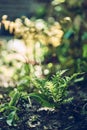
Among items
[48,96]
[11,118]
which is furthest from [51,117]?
[11,118]

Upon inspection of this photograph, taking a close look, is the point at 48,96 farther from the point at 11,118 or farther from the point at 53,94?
the point at 11,118

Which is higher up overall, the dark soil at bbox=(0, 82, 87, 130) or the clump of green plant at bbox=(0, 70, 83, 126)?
the clump of green plant at bbox=(0, 70, 83, 126)

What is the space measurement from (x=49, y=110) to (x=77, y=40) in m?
1.91

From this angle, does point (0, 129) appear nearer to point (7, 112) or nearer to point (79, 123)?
point (7, 112)

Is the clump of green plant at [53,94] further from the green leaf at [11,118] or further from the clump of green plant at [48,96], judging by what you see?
the green leaf at [11,118]

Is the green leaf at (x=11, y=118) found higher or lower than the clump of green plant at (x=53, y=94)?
lower

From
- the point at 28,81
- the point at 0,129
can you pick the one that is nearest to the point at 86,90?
the point at 28,81

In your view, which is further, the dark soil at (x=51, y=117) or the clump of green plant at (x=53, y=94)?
the clump of green plant at (x=53, y=94)

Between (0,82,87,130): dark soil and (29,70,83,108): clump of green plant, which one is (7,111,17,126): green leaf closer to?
(0,82,87,130): dark soil

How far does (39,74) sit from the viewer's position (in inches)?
190

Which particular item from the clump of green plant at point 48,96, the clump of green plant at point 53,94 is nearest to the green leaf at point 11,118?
the clump of green plant at point 48,96

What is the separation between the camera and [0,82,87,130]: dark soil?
3.43 m

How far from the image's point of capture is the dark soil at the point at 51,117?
3426 millimetres

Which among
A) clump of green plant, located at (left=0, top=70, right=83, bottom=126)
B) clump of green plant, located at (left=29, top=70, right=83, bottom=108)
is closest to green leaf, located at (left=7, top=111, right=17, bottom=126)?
clump of green plant, located at (left=0, top=70, right=83, bottom=126)
